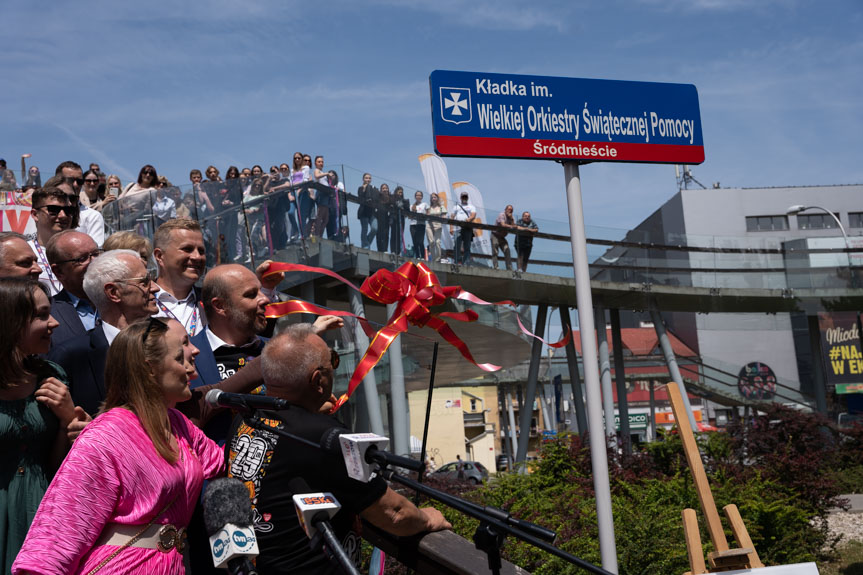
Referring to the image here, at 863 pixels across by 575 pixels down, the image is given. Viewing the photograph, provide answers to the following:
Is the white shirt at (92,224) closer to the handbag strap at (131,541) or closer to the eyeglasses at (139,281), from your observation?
the eyeglasses at (139,281)

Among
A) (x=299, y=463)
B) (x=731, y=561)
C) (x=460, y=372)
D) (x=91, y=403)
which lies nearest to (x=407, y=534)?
(x=299, y=463)

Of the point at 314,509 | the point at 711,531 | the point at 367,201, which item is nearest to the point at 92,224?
the point at 711,531

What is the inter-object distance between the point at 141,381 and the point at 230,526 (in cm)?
65

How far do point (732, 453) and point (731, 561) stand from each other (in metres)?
9.85

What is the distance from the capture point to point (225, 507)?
2.80m

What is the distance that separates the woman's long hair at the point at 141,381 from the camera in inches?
121

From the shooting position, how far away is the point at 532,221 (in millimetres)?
19906

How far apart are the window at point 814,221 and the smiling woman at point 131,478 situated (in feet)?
238

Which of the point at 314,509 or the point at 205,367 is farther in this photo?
the point at 205,367

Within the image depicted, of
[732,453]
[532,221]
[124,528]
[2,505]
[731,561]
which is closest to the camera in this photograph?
[124,528]

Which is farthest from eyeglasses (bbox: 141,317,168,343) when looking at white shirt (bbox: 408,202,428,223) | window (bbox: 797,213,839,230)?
window (bbox: 797,213,839,230)

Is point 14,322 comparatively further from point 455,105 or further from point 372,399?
point 372,399

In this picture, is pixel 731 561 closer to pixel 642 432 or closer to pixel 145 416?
pixel 145 416

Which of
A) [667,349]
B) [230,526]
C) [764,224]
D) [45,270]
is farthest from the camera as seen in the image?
[764,224]
